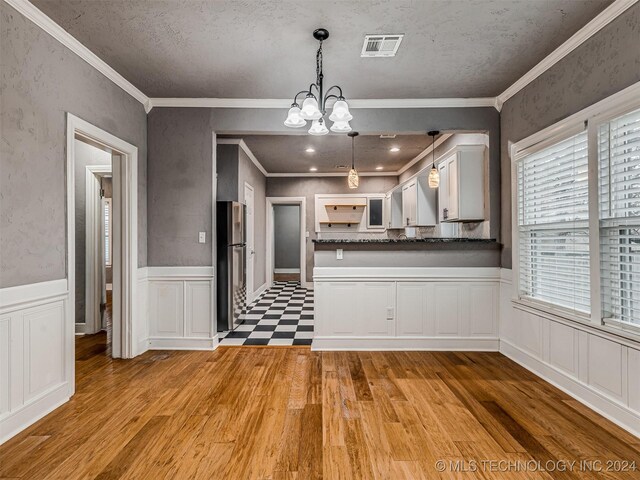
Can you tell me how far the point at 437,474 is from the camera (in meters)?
1.66

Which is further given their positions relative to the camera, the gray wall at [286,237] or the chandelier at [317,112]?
the gray wall at [286,237]

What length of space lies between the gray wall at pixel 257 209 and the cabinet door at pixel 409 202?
270cm

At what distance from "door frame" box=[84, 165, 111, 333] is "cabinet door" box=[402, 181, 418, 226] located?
4.31 m

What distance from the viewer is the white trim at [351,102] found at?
3.49m

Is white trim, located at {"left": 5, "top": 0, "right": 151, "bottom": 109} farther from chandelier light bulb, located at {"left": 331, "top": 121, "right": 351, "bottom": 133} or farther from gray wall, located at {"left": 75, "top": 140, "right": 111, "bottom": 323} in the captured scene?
chandelier light bulb, located at {"left": 331, "top": 121, "right": 351, "bottom": 133}

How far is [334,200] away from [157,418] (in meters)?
5.82

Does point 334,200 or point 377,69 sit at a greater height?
point 377,69

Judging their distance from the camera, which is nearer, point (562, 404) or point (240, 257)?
point (562, 404)

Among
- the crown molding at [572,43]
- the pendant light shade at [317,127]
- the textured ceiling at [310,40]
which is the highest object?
the textured ceiling at [310,40]

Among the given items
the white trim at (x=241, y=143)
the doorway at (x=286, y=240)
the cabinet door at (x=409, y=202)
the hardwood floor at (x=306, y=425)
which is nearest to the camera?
the hardwood floor at (x=306, y=425)

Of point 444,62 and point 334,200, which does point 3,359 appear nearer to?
point 444,62

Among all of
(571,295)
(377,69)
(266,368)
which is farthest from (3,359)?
(571,295)

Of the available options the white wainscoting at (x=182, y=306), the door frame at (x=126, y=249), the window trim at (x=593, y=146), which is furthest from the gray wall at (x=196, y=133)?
the window trim at (x=593, y=146)

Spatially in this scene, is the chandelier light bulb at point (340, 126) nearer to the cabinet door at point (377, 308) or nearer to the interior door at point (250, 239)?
the cabinet door at point (377, 308)
